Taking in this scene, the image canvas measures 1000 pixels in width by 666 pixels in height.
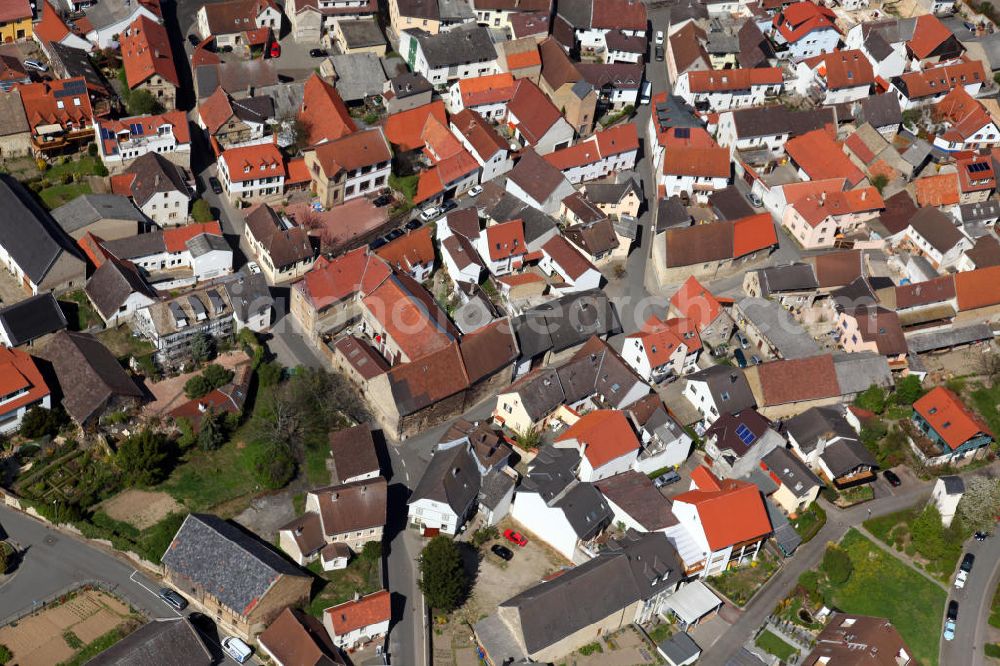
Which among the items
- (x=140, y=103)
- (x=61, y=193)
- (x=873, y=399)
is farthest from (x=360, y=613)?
(x=140, y=103)

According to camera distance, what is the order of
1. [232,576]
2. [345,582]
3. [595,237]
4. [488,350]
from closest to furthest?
[232,576] < [345,582] < [488,350] < [595,237]

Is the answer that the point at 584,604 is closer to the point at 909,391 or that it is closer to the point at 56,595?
the point at 56,595

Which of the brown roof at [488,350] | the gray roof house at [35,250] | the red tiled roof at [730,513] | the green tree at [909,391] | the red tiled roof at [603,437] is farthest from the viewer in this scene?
the green tree at [909,391]

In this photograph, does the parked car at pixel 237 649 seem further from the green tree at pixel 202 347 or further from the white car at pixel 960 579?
the white car at pixel 960 579

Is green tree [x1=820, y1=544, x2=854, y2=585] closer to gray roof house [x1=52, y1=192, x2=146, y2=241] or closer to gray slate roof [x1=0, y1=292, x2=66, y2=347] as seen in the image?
gray slate roof [x1=0, y1=292, x2=66, y2=347]

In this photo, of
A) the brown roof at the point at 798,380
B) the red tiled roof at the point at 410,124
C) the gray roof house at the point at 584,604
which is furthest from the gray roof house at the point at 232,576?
the red tiled roof at the point at 410,124

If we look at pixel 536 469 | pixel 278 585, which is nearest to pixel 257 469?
pixel 278 585
